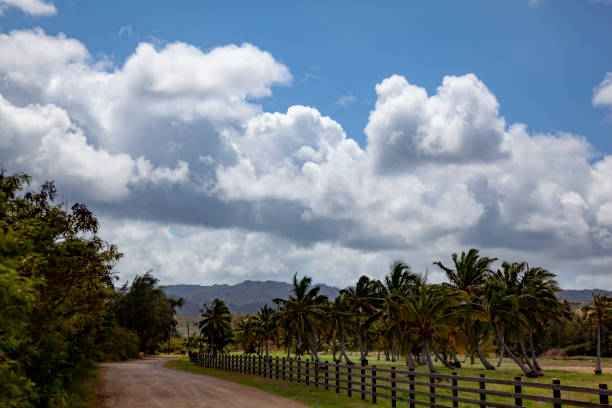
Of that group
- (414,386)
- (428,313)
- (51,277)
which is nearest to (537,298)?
(428,313)

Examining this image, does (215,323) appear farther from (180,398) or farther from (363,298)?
(180,398)

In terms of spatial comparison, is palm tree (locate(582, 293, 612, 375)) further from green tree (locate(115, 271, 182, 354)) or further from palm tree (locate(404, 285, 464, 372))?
green tree (locate(115, 271, 182, 354))

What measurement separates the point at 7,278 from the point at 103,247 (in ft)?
36.7

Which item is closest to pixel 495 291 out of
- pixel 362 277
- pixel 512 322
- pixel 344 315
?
pixel 512 322

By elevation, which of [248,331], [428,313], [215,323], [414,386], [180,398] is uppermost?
[428,313]

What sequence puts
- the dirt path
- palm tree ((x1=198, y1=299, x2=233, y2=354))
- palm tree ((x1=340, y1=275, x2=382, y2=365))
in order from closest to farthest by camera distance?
1. the dirt path
2. palm tree ((x1=340, y1=275, x2=382, y2=365))
3. palm tree ((x1=198, y1=299, x2=233, y2=354))

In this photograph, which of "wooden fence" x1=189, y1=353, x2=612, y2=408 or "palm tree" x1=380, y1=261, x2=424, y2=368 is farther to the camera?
"palm tree" x1=380, y1=261, x2=424, y2=368

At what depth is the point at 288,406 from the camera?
19031 millimetres

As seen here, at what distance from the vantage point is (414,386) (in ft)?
65.6

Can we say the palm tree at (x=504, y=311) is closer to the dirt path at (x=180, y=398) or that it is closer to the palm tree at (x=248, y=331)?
the dirt path at (x=180, y=398)

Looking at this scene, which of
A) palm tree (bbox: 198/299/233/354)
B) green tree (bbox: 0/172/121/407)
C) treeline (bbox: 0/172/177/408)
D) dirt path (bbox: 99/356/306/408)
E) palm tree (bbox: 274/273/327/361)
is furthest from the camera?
palm tree (bbox: 198/299/233/354)

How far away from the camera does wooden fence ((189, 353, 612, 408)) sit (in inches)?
508

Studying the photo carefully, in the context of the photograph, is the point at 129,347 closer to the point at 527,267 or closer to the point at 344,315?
the point at 344,315

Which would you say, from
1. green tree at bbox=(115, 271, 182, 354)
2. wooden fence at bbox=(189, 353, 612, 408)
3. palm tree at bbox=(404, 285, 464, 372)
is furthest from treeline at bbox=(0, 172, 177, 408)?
green tree at bbox=(115, 271, 182, 354)
